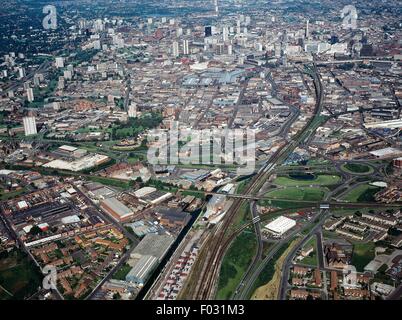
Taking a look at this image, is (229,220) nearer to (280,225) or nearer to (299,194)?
(280,225)

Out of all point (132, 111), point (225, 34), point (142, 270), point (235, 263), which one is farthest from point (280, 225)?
point (225, 34)

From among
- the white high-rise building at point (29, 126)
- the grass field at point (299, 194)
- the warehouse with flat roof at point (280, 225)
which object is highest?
the white high-rise building at point (29, 126)

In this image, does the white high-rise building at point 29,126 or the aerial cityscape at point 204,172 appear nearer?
the aerial cityscape at point 204,172

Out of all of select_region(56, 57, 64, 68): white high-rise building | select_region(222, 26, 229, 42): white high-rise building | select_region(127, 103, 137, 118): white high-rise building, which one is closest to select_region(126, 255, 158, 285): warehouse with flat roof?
select_region(127, 103, 137, 118): white high-rise building

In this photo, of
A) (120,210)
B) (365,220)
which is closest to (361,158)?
(365,220)

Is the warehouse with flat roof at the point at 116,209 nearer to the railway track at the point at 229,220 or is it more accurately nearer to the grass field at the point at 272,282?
the railway track at the point at 229,220

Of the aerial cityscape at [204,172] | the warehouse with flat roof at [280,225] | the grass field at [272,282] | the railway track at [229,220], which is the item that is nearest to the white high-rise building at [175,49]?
the aerial cityscape at [204,172]
